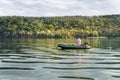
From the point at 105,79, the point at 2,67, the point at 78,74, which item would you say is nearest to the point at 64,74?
the point at 78,74

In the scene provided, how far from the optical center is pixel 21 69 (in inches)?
1544

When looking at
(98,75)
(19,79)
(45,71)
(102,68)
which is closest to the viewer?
(19,79)

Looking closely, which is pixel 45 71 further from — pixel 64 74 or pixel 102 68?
pixel 102 68

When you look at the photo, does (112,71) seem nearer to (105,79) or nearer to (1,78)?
(105,79)

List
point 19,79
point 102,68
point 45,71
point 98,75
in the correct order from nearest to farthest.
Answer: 1. point 19,79
2. point 98,75
3. point 45,71
4. point 102,68

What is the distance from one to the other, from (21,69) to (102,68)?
8877 millimetres

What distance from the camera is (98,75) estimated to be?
3500 cm

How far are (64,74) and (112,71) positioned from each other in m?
5.49

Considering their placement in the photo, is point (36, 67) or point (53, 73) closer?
point (53, 73)

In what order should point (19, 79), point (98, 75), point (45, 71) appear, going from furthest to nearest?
point (45, 71) → point (98, 75) → point (19, 79)

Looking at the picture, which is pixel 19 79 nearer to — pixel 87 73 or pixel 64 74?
pixel 64 74

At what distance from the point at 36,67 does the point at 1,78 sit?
8.71 metres

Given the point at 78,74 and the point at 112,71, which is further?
the point at 112,71

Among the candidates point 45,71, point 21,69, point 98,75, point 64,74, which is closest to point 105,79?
point 98,75
